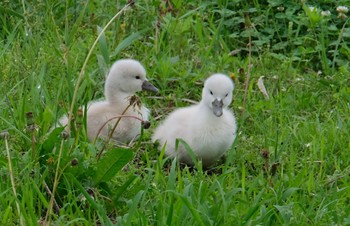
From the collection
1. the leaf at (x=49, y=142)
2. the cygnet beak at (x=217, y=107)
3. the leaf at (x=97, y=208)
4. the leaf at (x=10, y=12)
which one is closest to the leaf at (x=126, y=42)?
the leaf at (x=10, y=12)

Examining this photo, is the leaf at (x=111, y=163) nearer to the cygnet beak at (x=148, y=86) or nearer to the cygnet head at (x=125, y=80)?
the cygnet head at (x=125, y=80)

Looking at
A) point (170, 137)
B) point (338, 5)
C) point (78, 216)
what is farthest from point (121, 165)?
point (338, 5)

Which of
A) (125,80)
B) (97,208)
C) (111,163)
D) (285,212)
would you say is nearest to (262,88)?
(125,80)

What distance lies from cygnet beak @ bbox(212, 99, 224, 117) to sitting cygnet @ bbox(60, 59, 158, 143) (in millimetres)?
438

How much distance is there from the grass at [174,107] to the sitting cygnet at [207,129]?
0.29ft

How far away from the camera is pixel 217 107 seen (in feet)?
18.8

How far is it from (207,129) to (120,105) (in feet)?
2.06

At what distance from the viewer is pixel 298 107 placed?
656 cm

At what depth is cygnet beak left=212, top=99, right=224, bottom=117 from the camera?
224 inches

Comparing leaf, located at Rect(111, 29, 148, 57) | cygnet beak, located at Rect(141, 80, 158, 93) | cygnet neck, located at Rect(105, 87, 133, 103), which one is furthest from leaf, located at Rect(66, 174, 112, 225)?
leaf, located at Rect(111, 29, 148, 57)

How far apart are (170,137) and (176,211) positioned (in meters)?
1.18

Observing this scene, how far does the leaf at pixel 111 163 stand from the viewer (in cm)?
500

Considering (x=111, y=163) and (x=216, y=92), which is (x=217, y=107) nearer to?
(x=216, y=92)

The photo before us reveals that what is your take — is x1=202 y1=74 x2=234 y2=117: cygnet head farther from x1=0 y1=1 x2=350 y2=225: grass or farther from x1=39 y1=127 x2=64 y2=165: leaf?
x1=39 y1=127 x2=64 y2=165: leaf
